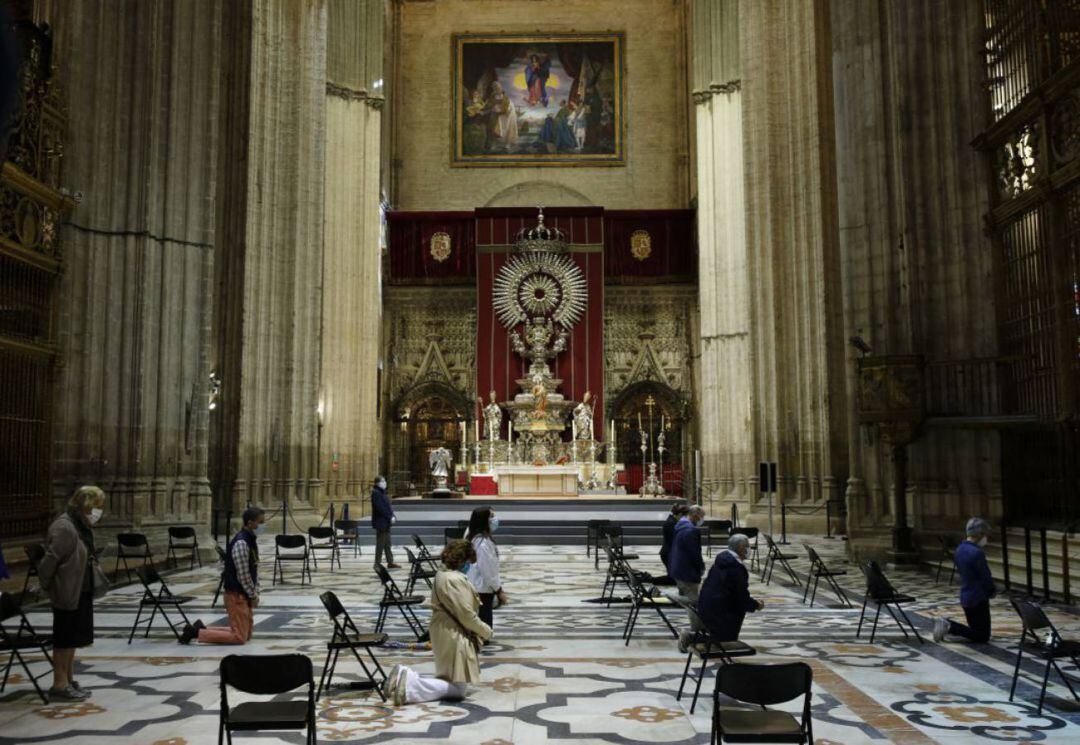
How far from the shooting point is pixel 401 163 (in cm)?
3778

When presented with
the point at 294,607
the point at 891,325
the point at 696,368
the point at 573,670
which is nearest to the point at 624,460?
the point at 696,368

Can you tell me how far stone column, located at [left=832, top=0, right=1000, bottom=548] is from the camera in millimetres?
13836

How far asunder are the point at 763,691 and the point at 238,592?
581 centimetres

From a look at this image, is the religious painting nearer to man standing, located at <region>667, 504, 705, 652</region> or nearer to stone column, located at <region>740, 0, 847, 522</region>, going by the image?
stone column, located at <region>740, 0, 847, 522</region>

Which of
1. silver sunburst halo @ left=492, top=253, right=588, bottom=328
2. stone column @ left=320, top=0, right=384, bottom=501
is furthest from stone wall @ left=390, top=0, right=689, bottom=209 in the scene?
stone column @ left=320, top=0, right=384, bottom=501

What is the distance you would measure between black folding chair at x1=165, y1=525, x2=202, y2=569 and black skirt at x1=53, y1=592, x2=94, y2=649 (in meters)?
6.73

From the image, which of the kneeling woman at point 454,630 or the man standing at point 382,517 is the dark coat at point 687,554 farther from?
the man standing at point 382,517

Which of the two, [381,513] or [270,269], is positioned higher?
[270,269]

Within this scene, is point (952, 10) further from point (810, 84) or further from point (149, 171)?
point (149, 171)

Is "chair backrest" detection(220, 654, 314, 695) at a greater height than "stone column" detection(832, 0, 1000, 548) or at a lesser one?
lesser

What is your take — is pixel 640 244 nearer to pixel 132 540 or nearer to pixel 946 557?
pixel 946 557

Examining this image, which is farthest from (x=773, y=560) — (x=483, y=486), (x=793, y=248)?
(x=483, y=486)

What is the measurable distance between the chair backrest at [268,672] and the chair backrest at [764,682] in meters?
2.00

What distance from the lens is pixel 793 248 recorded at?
73.9ft
